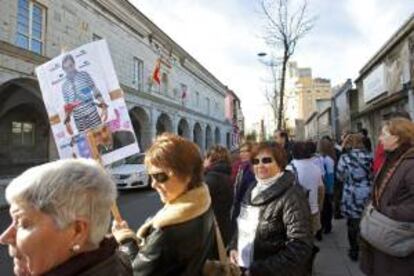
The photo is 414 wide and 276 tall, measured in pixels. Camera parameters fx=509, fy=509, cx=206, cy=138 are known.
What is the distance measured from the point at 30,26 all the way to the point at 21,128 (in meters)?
5.51

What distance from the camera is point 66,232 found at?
1795 millimetres

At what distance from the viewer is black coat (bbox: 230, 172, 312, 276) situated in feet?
10.1

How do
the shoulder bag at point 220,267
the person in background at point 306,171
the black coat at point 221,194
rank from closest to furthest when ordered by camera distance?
the shoulder bag at point 220,267
the black coat at point 221,194
the person in background at point 306,171

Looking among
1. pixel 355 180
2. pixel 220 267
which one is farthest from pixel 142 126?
pixel 220 267

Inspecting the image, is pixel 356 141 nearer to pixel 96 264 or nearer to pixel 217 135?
pixel 96 264

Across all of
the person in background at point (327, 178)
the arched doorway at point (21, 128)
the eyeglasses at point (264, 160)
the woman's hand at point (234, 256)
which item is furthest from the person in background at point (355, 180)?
the arched doorway at point (21, 128)

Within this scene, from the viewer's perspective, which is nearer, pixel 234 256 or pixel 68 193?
pixel 68 193

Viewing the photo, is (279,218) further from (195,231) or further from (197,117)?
(197,117)

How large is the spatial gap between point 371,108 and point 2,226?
15.5 meters

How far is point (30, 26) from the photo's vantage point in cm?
1891

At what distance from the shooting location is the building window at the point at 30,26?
18281mm

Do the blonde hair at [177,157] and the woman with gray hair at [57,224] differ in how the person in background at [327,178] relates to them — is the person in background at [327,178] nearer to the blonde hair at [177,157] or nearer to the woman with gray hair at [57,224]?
the blonde hair at [177,157]

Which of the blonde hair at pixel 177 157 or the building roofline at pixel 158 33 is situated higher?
the building roofline at pixel 158 33

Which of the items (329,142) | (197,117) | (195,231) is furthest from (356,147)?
(197,117)
